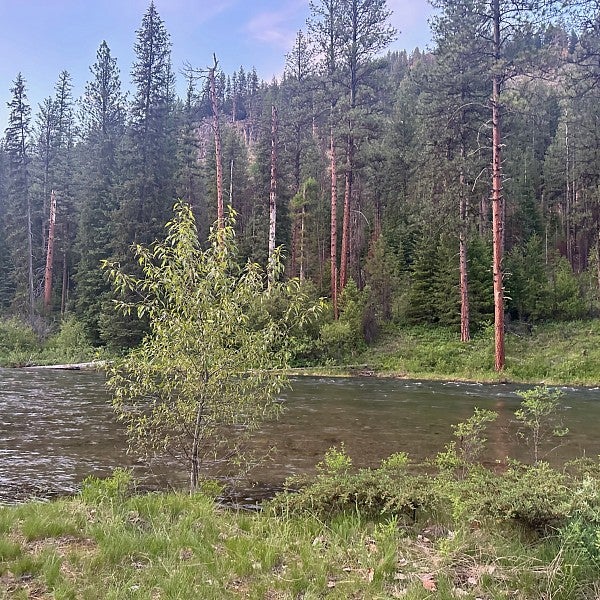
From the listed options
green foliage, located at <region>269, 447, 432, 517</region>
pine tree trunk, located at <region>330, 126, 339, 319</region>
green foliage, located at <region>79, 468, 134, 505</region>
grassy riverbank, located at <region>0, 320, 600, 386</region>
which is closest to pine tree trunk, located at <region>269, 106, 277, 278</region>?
pine tree trunk, located at <region>330, 126, 339, 319</region>

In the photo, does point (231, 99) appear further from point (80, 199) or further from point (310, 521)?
point (310, 521)

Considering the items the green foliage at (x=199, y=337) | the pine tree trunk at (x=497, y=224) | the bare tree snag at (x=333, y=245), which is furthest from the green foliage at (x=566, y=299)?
the green foliage at (x=199, y=337)

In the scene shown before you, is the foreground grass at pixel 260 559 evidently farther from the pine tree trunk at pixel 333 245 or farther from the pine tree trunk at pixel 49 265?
the pine tree trunk at pixel 49 265

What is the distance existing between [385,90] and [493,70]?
34.2 ft

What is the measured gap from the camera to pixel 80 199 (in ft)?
133

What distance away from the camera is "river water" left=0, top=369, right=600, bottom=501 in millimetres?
8617

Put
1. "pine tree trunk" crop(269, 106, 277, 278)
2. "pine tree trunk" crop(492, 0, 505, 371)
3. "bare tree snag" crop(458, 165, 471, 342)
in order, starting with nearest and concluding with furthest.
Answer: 1. "pine tree trunk" crop(492, 0, 505, 371)
2. "bare tree snag" crop(458, 165, 471, 342)
3. "pine tree trunk" crop(269, 106, 277, 278)

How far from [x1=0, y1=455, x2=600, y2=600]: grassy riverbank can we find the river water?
7.67 feet

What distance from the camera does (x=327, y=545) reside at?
496 centimetres

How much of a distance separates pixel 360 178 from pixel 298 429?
21419 mm

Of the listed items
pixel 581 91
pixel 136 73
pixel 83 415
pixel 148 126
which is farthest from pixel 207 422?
pixel 136 73

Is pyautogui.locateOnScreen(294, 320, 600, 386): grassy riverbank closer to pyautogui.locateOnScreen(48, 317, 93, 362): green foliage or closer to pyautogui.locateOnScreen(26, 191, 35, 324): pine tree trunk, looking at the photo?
pyautogui.locateOnScreen(48, 317, 93, 362): green foliage

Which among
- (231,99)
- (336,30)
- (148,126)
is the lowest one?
(148,126)

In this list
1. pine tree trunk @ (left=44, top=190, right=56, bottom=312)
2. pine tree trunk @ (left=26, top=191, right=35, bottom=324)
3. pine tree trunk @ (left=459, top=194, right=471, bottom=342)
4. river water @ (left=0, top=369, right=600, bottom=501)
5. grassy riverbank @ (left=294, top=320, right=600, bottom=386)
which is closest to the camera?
river water @ (left=0, top=369, right=600, bottom=501)
